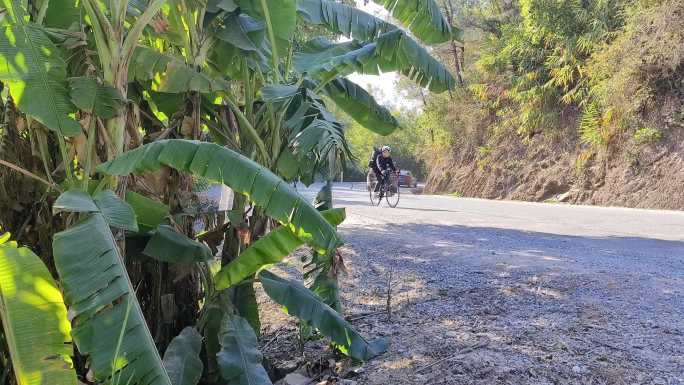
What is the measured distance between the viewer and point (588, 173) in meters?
19.3

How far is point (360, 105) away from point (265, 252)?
→ 241cm

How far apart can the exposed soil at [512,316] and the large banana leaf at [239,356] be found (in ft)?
2.90

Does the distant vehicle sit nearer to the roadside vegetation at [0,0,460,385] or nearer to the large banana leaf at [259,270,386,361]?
the roadside vegetation at [0,0,460,385]

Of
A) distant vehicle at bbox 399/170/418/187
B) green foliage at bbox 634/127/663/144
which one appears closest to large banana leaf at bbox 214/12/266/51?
green foliage at bbox 634/127/663/144

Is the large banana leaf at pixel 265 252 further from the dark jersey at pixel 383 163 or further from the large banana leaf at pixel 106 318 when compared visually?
the dark jersey at pixel 383 163

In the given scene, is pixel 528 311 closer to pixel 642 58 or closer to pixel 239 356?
pixel 239 356

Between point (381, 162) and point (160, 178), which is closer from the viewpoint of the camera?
point (160, 178)

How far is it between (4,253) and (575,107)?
71.4 ft

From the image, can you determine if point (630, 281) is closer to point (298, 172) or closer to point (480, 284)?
point (480, 284)

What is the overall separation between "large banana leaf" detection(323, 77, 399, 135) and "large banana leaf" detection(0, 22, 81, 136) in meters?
2.53

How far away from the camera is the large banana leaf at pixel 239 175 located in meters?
2.73

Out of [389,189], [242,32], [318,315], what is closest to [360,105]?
[242,32]

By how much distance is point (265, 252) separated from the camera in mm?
3146

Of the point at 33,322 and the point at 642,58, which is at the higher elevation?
the point at 642,58
